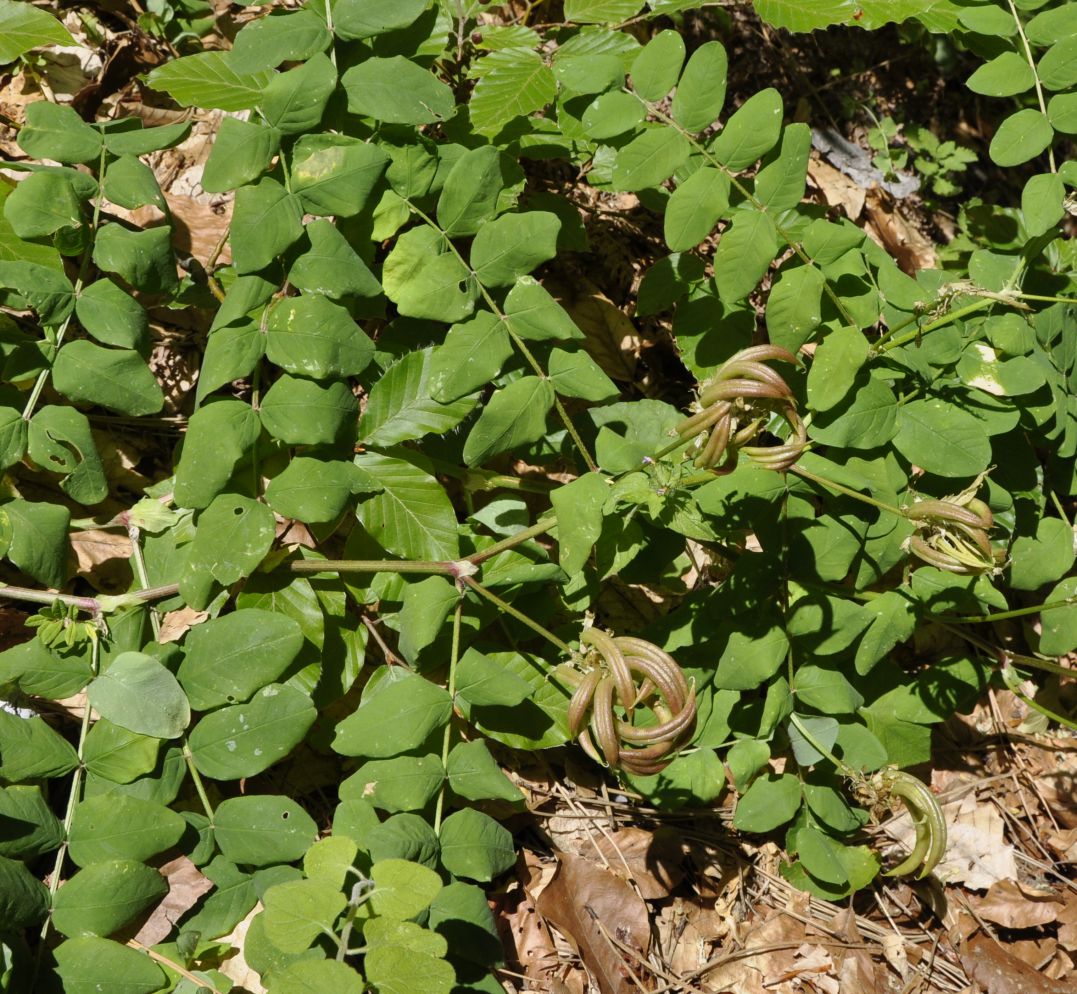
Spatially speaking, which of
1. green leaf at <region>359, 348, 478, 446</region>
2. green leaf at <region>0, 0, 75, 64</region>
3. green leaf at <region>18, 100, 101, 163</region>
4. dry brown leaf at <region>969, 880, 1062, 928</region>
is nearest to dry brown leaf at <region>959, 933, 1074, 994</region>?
dry brown leaf at <region>969, 880, 1062, 928</region>

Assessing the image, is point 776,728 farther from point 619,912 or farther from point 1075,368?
point 1075,368

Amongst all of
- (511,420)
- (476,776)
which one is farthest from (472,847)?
(511,420)

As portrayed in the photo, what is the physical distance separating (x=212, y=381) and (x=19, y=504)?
0.54 metres

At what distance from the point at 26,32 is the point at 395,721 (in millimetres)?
2165

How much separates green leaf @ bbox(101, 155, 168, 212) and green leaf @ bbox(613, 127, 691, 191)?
3.73ft

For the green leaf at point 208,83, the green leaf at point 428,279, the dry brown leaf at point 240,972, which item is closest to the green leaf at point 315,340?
the green leaf at point 428,279

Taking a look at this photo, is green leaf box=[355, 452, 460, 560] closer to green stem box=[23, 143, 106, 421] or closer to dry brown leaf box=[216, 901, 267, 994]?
green stem box=[23, 143, 106, 421]

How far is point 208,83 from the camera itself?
103 inches

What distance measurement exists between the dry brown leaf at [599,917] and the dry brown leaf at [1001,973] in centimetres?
107

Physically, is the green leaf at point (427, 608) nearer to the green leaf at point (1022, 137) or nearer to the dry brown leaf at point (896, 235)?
the green leaf at point (1022, 137)

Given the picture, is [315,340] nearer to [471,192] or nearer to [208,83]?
[471,192]

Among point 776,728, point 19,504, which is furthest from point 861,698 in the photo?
point 19,504

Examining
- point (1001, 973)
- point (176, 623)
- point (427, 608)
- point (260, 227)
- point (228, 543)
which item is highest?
point (260, 227)

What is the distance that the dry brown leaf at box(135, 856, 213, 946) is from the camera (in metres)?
2.35
